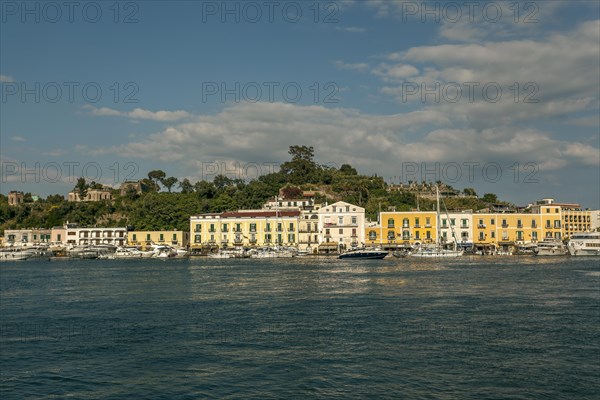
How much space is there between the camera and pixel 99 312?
120ft

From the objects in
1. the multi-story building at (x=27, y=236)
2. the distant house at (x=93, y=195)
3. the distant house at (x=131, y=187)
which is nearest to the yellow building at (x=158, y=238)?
the multi-story building at (x=27, y=236)

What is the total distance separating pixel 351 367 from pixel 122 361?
8892 millimetres

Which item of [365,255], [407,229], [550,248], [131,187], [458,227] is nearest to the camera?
[365,255]

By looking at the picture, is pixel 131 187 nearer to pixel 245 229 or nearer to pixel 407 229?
pixel 245 229

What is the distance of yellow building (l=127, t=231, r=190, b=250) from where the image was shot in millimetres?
118125

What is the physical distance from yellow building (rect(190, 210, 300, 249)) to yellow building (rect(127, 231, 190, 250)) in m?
6.57

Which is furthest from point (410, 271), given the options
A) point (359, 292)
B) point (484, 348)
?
point (484, 348)

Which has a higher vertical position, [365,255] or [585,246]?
[585,246]

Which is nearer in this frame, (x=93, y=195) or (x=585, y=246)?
(x=585, y=246)

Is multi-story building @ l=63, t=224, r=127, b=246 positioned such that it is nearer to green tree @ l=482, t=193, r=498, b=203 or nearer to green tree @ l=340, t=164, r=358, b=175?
green tree @ l=340, t=164, r=358, b=175

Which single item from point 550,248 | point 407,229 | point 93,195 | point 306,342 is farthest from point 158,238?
point 306,342

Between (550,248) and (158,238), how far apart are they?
231 feet

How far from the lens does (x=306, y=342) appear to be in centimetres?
2669

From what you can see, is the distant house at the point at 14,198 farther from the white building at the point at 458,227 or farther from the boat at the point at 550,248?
the boat at the point at 550,248
